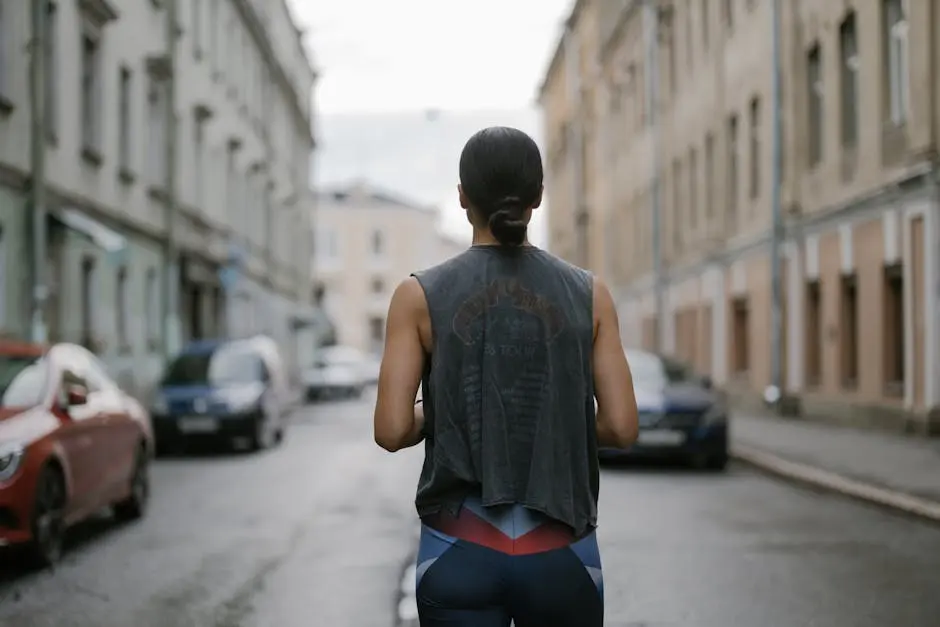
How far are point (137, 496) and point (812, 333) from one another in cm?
1674

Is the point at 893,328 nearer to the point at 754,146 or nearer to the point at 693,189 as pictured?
the point at 754,146

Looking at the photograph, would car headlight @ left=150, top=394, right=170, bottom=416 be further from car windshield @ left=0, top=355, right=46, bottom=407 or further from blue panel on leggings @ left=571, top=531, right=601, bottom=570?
blue panel on leggings @ left=571, top=531, right=601, bottom=570

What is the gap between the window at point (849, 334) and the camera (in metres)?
23.3

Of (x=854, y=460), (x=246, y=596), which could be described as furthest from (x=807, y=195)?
(x=246, y=596)

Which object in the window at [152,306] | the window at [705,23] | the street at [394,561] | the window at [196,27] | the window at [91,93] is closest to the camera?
the street at [394,561]

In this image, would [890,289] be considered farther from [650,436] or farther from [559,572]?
[559,572]

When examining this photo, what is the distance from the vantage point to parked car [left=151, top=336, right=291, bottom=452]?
19.4 m

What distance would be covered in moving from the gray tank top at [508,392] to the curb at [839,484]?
8699 mm

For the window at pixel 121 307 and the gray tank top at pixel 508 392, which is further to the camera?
the window at pixel 121 307

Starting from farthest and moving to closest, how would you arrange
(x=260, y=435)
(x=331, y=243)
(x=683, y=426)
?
1. (x=331, y=243)
2. (x=260, y=435)
3. (x=683, y=426)

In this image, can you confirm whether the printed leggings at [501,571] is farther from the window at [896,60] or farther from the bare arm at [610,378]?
the window at [896,60]

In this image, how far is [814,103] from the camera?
25812 mm

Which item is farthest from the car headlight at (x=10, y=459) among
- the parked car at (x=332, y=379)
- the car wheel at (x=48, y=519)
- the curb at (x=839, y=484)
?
the parked car at (x=332, y=379)

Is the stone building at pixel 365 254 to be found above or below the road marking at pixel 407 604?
above
